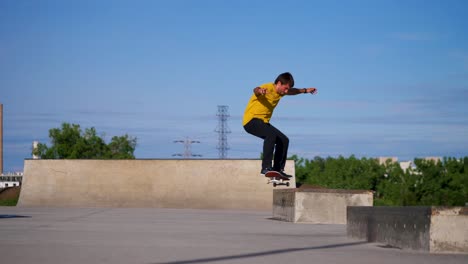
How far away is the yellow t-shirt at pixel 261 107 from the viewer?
36.2 feet

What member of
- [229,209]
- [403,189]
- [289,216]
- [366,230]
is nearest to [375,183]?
[403,189]

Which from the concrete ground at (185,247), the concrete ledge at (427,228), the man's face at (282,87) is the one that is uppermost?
the man's face at (282,87)

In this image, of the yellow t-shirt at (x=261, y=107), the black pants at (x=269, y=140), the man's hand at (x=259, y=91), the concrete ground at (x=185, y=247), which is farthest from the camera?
the black pants at (x=269, y=140)

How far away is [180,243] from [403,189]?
74.7 meters

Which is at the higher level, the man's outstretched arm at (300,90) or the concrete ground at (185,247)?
the man's outstretched arm at (300,90)

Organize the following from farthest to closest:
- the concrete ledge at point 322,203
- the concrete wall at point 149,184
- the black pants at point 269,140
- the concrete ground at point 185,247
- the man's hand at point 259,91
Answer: the concrete wall at point 149,184, the concrete ledge at point 322,203, the black pants at point 269,140, the man's hand at point 259,91, the concrete ground at point 185,247

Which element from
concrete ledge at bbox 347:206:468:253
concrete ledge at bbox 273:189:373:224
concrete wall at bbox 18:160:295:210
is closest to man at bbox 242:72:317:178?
concrete ledge at bbox 347:206:468:253

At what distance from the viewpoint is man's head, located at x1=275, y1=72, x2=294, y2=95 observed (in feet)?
35.4

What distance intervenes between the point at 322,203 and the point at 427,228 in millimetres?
10415

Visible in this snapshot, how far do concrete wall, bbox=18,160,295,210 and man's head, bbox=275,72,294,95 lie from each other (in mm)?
21152

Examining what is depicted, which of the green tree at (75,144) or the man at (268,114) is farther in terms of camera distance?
the green tree at (75,144)

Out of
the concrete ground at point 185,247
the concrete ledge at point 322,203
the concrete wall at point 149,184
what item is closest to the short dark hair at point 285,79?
the concrete ground at point 185,247

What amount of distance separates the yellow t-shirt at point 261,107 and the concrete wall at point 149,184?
20671mm

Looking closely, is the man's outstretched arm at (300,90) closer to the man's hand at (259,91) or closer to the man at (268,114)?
the man at (268,114)
